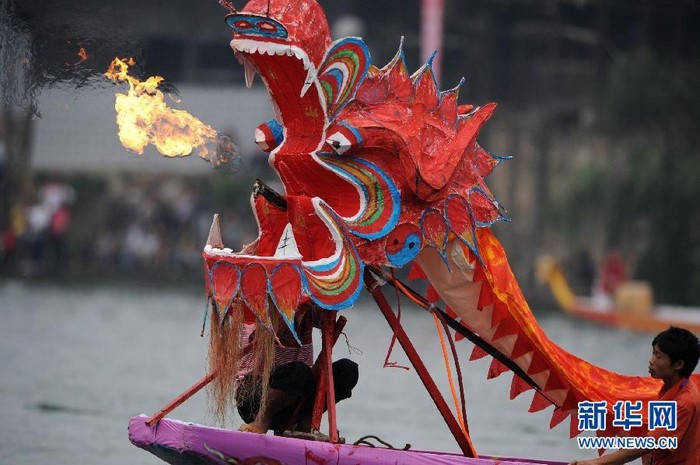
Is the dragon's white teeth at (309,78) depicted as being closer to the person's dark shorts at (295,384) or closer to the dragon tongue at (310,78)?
the dragon tongue at (310,78)

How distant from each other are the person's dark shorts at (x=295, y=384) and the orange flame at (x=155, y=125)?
146 centimetres

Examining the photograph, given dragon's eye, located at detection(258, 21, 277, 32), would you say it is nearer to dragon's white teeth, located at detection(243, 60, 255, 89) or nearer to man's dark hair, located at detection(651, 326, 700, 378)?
dragon's white teeth, located at detection(243, 60, 255, 89)

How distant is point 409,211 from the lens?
8391 millimetres

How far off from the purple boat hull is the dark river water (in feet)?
2.84

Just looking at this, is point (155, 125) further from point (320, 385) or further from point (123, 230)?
point (123, 230)

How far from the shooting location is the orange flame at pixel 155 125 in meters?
8.70

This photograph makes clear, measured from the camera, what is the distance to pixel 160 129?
8.76m

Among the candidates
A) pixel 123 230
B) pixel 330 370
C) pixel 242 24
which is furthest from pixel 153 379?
pixel 123 230

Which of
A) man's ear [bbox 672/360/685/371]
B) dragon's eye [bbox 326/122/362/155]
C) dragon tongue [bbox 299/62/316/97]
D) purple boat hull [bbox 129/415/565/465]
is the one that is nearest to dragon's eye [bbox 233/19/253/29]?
dragon tongue [bbox 299/62/316/97]

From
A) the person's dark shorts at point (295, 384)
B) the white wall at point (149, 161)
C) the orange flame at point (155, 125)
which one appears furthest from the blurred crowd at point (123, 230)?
the person's dark shorts at point (295, 384)

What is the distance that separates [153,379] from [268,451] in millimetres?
8301

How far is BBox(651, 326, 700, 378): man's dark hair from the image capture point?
716cm

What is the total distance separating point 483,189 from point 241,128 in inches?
774

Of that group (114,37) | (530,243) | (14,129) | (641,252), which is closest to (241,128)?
(14,129)
